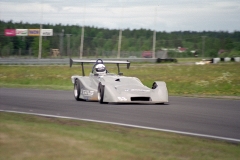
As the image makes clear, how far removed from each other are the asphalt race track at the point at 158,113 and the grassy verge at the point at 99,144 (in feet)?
3.50

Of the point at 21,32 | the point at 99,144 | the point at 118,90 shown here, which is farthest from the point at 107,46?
the point at 99,144

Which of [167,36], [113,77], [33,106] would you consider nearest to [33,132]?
[33,106]

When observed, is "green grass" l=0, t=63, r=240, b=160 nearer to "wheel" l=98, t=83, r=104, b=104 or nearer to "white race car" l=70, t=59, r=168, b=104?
"white race car" l=70, t=59, r=168, b=104

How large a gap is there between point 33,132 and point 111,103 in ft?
22.4

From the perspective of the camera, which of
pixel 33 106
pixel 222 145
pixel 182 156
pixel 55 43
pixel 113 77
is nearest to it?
pixel 182 156

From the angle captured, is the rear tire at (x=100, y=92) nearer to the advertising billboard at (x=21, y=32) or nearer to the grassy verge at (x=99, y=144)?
the grassy verge at (x=99, y=144)

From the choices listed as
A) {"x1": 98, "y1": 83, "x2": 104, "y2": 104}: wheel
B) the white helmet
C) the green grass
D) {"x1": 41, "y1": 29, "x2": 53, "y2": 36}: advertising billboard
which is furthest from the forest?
the green grass

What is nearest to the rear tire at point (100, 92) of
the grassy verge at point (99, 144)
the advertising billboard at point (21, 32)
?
the grassy verge at point (99, 144)

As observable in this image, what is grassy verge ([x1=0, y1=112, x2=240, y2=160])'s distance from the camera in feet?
26.9

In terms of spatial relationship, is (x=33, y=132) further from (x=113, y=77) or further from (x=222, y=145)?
(x=113, y=77)

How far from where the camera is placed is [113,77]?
57.2ft

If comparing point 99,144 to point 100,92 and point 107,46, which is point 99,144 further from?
point 107,46

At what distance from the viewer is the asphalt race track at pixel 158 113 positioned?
456 inches

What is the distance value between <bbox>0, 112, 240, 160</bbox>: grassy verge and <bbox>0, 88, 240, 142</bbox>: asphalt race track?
1066 millimetres
